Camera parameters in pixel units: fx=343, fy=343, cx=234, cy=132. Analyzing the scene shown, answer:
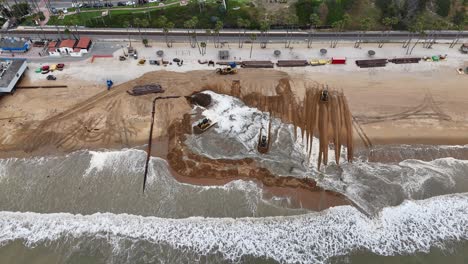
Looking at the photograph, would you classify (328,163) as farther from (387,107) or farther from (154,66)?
(154,66)

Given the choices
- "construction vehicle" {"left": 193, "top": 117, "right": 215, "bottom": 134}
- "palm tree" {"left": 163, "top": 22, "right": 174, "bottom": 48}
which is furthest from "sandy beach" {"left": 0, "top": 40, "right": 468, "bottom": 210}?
"palm tree" {"left": 163, "top": 22, "right": 174, "bottom": 48}

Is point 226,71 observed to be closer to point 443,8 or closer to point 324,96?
point 324,96

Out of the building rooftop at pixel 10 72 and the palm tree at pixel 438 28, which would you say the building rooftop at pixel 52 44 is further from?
the palm tree at pixel 438 28

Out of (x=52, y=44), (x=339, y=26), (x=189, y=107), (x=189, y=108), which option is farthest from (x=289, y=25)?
(x=52, y=44)

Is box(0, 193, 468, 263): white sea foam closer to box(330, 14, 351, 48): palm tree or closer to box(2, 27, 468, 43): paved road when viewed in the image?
box(330, 14, 351, 48): palm tree

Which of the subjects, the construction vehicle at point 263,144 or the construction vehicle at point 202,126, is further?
the construction vehicle at point 202,126

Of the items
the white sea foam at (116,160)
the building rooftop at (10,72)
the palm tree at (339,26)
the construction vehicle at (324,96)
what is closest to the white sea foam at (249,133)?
the construction vehicle at (324,96)

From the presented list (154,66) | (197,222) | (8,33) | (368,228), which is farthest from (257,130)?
(8,33)
